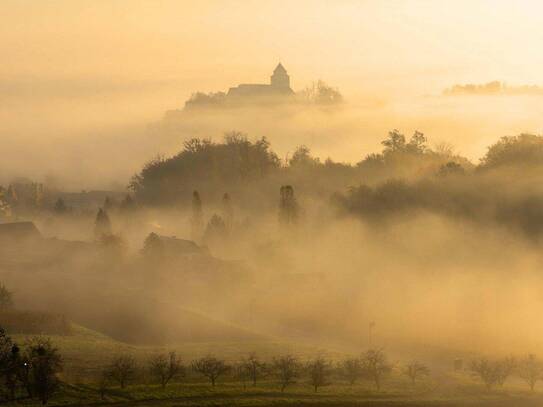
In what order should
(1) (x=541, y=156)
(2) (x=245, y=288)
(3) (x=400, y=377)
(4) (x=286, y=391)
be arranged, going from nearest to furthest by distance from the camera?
(4) (x=286, y=391), (3) (x=400, y=377), (2) (x=245, y=288), (1) (x=541, y=156)

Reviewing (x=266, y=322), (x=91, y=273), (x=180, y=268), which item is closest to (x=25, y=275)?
(x=91, y=273)

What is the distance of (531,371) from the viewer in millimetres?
99188

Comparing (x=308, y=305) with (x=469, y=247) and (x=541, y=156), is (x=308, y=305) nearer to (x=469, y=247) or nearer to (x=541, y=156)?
(x=469, y=247)

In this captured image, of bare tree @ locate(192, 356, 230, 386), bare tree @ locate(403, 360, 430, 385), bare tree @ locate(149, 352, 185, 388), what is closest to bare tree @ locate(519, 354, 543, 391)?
bare tree @ locate(403, 360, 430, 385)

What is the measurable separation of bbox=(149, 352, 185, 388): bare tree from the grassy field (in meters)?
0.78

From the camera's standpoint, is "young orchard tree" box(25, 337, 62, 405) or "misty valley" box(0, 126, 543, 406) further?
"misty valley" box(0, 126, 543, 406)

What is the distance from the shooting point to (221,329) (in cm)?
12019

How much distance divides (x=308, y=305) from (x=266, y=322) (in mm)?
9111

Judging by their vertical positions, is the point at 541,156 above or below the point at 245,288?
above

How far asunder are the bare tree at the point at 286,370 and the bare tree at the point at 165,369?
7723mm

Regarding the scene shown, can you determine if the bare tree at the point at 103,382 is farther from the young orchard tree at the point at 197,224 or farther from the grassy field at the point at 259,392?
the young orchard tree at the point at 197,224

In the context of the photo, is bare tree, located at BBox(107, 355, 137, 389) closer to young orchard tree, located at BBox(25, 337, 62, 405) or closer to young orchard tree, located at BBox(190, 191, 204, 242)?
young orchard tree, located at BBox(25, 337, 62, 405)

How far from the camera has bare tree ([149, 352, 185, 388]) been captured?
3553 inches

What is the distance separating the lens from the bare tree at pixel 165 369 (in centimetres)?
9025
